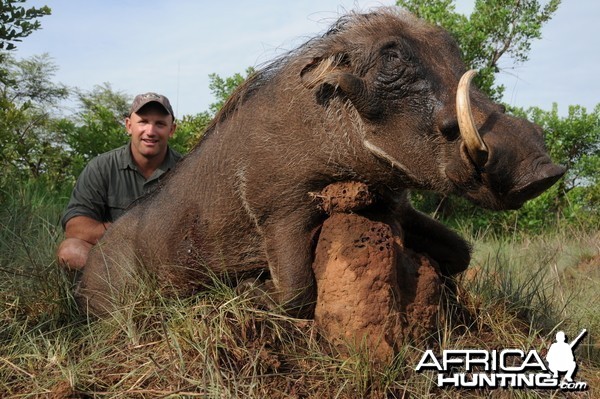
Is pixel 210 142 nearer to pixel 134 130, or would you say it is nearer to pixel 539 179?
pixel 134 130

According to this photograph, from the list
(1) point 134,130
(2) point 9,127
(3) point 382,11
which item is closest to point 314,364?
(3) point 382,11

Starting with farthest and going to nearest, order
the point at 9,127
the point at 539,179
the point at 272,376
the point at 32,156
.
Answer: the point at 32,156
the point at 9,127
the point at 272,376
the point at 539,179

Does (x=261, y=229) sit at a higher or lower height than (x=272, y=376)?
higher

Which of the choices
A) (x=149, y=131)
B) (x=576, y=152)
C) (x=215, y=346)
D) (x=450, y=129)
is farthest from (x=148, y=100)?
(x=576, y=152)

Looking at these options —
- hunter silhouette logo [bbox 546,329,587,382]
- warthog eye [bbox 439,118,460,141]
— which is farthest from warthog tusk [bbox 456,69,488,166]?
hunter silhouette logo [bbox 546,329,587,382]

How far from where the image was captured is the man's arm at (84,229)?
5.27 metres

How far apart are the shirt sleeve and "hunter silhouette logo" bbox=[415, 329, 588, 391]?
10.1 feet

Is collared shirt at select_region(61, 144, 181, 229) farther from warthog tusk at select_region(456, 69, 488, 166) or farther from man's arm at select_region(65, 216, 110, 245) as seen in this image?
warthog tusk at select_region(456, 69, 488, 166)

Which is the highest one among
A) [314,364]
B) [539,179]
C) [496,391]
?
[539,179]

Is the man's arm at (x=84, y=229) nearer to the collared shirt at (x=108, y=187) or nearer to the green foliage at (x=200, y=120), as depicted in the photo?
the collared shirt at (x=108, y=187)

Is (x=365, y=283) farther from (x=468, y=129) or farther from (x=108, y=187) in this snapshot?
(x=108, y=187)

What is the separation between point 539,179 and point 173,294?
2.17 meters

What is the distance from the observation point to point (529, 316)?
4363mm

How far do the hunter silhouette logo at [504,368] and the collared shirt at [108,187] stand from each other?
2770 millimetres
